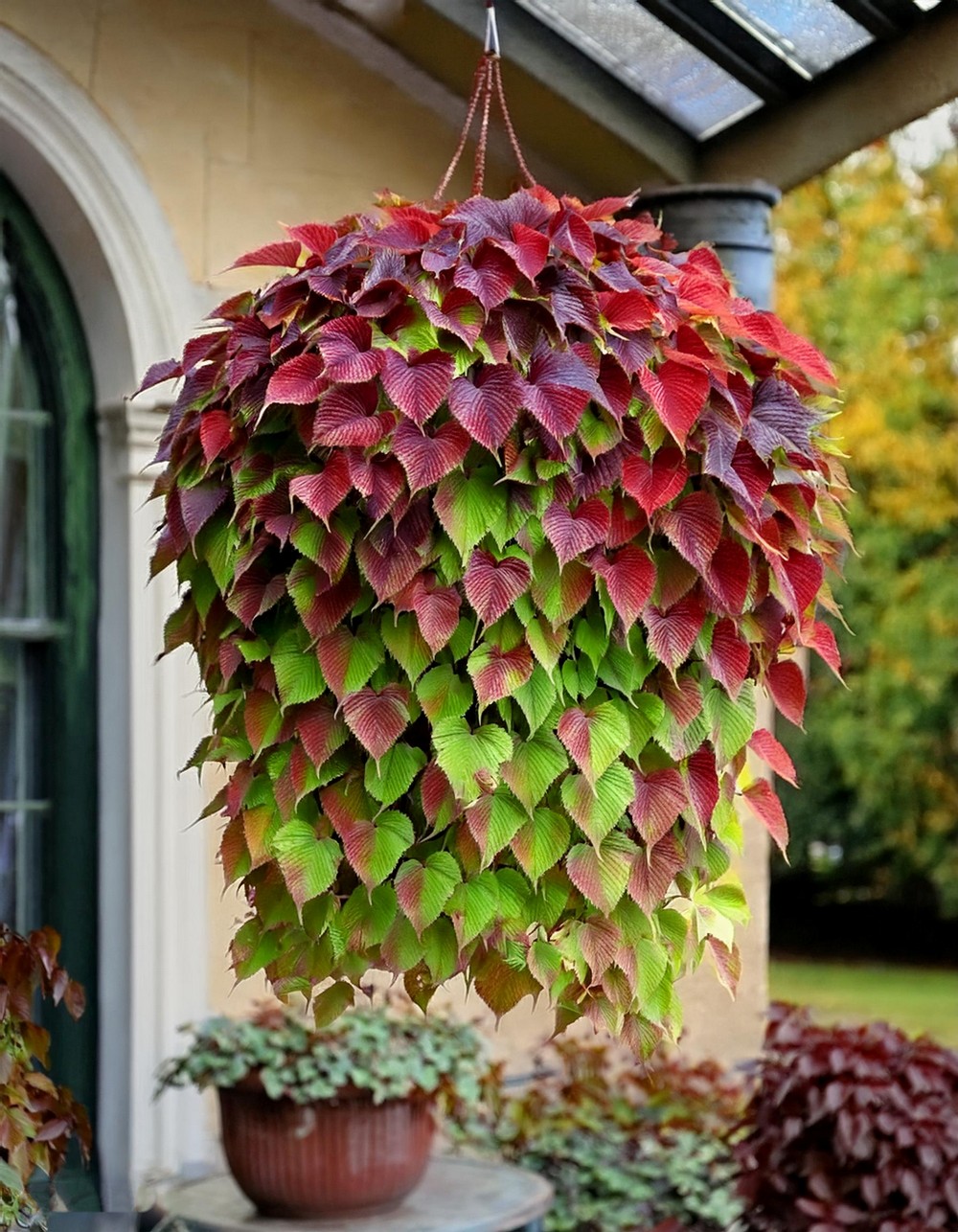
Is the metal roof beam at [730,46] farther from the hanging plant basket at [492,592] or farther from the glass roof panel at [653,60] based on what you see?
the hanging plant basket at [492,592]

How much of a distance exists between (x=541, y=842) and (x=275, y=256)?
2.12 feet

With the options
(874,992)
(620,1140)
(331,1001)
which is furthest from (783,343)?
(874,992)

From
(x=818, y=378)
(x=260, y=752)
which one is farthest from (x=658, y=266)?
(x=260, y=752)

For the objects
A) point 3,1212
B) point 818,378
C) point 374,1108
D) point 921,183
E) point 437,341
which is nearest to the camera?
point 437,341

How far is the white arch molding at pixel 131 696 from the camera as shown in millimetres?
3203

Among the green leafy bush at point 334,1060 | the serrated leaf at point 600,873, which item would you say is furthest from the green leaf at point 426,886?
the green leafy bush at point 334,1060

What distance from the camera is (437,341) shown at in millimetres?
1441

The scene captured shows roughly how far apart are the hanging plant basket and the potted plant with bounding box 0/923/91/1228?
3.15ft

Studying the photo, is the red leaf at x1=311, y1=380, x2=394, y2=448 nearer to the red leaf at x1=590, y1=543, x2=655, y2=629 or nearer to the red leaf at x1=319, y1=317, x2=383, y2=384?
the red leaf at x1=319, y1=317, x2=383, y2=384

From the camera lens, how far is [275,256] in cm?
159

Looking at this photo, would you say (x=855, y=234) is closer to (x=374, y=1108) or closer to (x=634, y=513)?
(x=374, y=1108)

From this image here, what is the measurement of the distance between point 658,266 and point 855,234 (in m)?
9.81

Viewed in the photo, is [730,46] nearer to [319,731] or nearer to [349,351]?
[349,351]

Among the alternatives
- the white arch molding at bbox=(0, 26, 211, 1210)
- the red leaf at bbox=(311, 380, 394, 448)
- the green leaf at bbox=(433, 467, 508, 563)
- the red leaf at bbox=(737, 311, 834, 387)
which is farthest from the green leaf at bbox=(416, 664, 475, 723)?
the white arch molding at bbox=(0, 26, 211, 1210)
